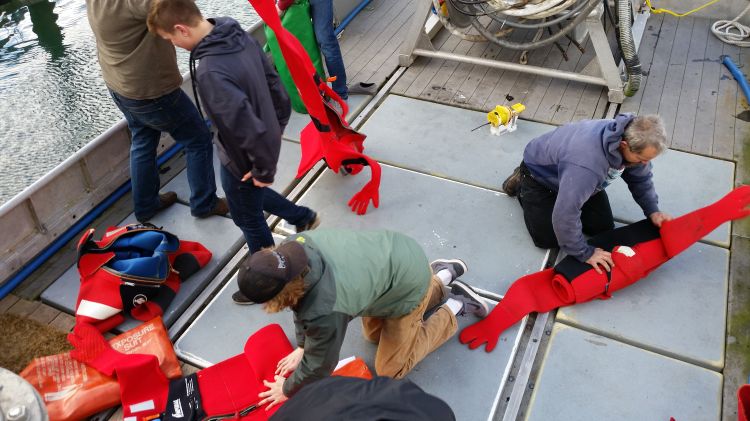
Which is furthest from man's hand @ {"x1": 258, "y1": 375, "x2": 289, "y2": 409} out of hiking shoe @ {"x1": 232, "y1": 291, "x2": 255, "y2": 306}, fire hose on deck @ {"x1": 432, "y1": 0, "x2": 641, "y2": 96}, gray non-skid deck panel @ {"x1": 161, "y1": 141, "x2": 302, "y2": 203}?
fire hose on deck @ {"x1": 432, "y1": 0, "x2": 641, "y2": 96}

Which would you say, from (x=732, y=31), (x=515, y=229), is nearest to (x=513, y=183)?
(x=515, y=229)

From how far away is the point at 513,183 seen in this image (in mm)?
3539

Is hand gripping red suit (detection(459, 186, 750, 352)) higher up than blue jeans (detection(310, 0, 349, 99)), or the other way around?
blue jeans (detection(310, 0, 349, 99))

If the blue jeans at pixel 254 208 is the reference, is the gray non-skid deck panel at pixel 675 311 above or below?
below

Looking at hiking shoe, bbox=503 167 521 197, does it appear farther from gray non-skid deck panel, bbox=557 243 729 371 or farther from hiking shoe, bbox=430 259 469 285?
gray non-skid deck panel, bbox=557 243 729 371

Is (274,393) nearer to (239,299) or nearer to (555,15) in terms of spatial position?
(239,299)

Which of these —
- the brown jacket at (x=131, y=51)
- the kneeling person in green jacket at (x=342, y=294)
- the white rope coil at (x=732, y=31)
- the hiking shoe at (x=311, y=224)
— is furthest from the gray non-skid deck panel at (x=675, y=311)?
the white rope coil at (x=732, y=31)

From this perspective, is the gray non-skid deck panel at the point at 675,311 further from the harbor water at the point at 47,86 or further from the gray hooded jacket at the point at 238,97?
the harbor water at the point at 47,86

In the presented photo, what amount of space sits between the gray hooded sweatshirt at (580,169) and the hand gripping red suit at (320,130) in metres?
1.02

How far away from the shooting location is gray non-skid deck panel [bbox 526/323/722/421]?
2.51 m

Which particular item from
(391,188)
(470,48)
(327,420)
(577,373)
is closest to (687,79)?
(470,48)

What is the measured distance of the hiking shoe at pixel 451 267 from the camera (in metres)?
2.95

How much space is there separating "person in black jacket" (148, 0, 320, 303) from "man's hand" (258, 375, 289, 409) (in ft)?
2.84

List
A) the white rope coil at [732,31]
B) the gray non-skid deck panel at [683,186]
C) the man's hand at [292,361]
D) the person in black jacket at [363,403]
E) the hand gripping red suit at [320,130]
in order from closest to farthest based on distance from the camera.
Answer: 1. the person in black jacket at [363,403]
2. the man's hand at [292,361]
3. the hand gripping red suit at [320,130]
4. the gray non-skid deck panel at [683,186]
5. the white rope coil at [732,31]
